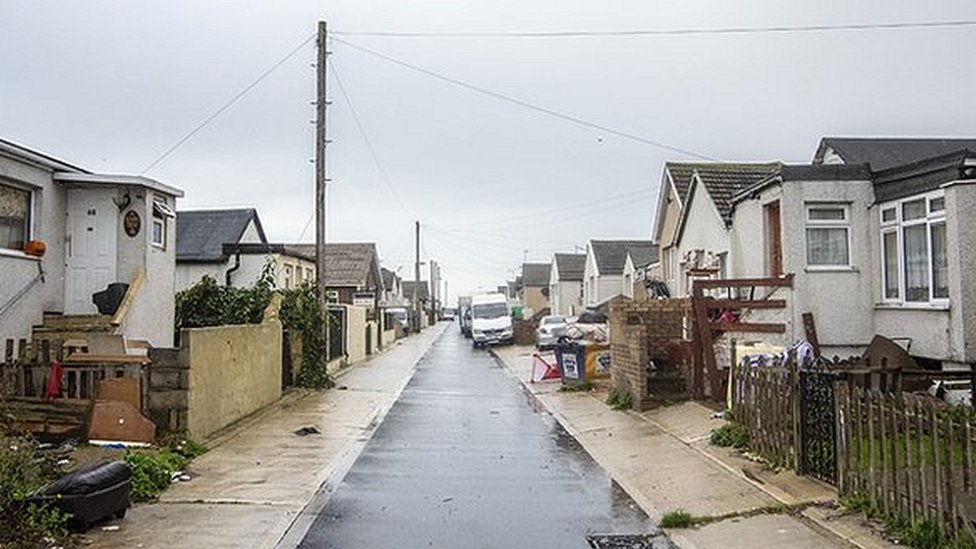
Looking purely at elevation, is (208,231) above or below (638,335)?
above

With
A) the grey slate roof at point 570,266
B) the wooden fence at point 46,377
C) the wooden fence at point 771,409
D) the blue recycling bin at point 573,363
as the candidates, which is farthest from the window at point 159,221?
the grey slate roof at point 570,266

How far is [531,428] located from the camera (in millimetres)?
16406

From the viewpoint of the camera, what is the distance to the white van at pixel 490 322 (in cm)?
5197

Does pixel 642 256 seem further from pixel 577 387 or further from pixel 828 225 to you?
pixel 828 225

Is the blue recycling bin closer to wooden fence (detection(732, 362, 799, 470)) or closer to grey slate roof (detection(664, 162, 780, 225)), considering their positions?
grey slate roof (detection(664, 162, 780, 225))

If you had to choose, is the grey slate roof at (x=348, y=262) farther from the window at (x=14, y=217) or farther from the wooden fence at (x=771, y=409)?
the wooden fence at (x=771, y=409)

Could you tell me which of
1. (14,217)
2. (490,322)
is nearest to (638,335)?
(14,217)

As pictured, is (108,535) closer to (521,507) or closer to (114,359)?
(521,507)

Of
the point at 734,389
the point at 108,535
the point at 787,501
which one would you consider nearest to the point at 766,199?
the point at 734,389

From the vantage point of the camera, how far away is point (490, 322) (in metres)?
52.4

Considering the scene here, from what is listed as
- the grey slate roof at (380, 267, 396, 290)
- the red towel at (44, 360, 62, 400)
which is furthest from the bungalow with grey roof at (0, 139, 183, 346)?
the grey slate roof at (380, 267, 396, 290)

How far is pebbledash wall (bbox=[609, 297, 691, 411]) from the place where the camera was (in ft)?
57.2

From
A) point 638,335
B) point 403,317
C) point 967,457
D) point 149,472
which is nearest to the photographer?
point 967,457

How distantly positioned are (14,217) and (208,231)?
1800 centimetres
